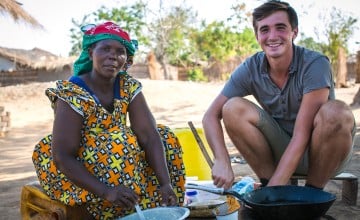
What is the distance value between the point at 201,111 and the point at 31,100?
5.01m

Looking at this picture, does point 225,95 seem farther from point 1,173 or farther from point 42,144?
point 1,173

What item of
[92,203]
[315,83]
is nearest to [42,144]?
[92,203]

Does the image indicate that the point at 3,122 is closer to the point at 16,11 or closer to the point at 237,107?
the point at 16,11

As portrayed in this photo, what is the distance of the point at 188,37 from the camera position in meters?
22.3

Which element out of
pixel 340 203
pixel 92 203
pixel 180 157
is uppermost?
pixel 180 157

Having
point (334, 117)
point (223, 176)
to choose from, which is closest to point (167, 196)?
point (223, 176)

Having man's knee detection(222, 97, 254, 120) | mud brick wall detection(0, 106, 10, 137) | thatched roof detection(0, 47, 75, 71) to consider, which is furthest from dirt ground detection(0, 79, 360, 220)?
thatched roof detection(0, 47, 75, 71)

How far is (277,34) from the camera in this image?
205cm

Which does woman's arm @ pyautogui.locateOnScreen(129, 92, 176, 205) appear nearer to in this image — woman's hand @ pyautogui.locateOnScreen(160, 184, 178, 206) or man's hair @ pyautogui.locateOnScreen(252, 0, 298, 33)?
woman's hand @ pyautogui.locateOnScreen(160, 184, 178, 206)

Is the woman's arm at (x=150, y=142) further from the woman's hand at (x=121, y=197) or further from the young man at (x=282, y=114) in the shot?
the young man at (x=282, y=114)

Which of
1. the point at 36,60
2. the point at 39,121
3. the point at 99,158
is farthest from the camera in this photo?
the point at 36,60

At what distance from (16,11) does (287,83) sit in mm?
7849

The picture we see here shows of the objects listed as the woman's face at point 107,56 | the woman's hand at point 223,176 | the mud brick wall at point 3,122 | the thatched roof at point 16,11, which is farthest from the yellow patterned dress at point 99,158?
the thatched roof at point 16,11

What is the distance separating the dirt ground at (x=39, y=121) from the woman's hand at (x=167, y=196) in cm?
91
